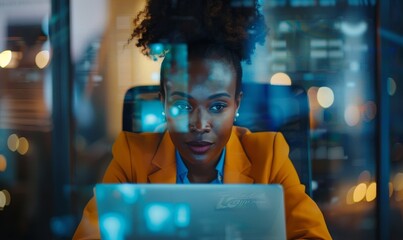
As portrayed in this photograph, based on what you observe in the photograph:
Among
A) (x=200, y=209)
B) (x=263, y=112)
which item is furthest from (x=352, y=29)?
(x=200, y=209)

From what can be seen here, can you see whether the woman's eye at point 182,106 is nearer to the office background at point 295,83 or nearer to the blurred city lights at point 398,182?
the office background at point 295,83

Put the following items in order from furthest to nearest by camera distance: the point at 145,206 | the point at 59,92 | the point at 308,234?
the point at 59,92
the point at 308,234
the point at 145,206

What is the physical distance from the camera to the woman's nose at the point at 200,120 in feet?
7.29

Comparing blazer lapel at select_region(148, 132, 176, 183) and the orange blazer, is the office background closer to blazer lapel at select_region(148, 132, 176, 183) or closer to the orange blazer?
the orange blazer

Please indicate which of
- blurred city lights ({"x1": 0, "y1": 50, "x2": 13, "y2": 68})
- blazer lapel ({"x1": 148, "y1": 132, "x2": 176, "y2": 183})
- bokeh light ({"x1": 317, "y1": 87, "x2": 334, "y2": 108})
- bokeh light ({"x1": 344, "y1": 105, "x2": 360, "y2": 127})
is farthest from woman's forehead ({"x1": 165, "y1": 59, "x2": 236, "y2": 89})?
blurred city lights ({"x1": 0, "y1": 50, "x2": 13, "y2": 68})

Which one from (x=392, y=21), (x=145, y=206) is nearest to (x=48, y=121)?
(x=145, y=206)

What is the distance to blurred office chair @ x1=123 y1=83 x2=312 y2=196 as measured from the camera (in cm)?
226

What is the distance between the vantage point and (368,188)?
235 cm

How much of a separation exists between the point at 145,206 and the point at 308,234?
29.7 inches

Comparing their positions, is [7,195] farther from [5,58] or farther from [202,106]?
[202,106]

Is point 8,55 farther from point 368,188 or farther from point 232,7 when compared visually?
point 368,188

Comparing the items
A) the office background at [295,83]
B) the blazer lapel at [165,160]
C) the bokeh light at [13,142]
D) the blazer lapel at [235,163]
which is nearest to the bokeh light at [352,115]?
the office background at [295,83]

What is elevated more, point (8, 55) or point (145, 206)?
point (8, 55)

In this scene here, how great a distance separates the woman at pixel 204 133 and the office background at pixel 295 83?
0.07 meters
